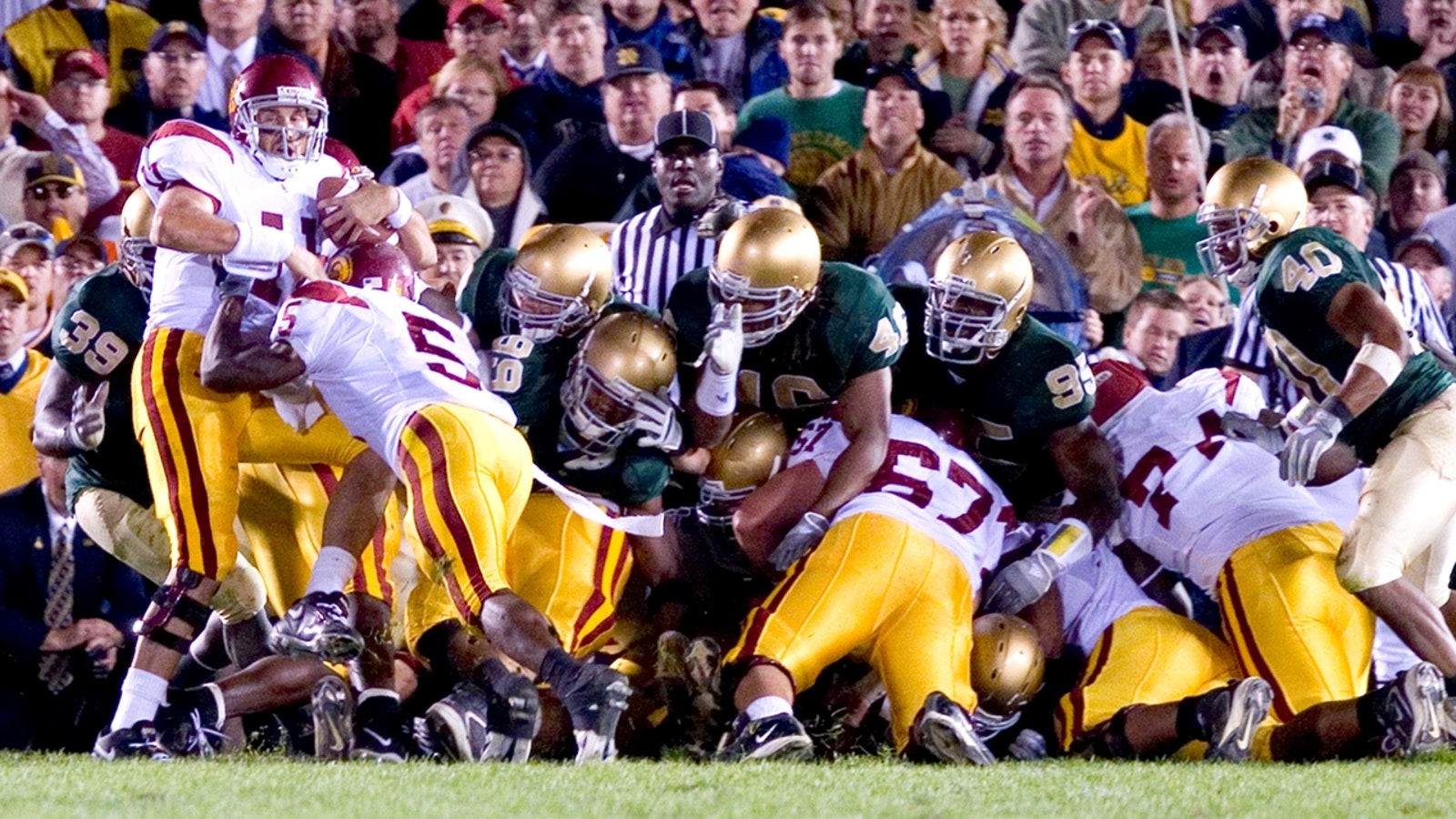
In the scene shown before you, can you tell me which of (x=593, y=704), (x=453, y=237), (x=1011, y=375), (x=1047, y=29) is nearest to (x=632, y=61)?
(x=453, y=237)

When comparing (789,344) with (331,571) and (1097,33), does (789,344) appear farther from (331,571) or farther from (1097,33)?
(1097,33)

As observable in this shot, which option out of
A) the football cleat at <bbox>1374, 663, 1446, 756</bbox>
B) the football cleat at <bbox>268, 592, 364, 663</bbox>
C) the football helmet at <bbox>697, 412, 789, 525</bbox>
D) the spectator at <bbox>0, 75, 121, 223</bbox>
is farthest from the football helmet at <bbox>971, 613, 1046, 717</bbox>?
the spectator at <bbox>0, 75, 121, 223</bbox>

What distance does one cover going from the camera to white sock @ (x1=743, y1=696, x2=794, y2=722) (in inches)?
198

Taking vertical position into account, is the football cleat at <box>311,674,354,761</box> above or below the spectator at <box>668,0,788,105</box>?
below

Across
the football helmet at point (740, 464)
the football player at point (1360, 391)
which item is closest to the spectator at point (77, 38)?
the football helmet at point (740, 464)

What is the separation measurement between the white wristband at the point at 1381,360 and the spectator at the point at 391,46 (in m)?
4.02

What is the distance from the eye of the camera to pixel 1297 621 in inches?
212

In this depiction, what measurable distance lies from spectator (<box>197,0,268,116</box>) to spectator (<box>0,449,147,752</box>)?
1930 millimetres

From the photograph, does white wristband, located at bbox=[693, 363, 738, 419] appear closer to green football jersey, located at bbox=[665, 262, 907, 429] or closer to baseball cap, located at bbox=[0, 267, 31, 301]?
green football jersey, located at bbox=[665, 262, 907, 429]

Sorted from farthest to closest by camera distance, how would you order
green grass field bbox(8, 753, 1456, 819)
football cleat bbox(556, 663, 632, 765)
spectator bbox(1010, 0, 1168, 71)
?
spectator bbox(1010, 0, 1168, 71) < football cleat bbox(556, 663, 632, 765) < green grass field bbox(8, 753, 1456, 819)

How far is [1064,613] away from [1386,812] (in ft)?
5.60

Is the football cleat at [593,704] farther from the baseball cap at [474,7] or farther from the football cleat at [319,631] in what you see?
the baseball cap at [474,7]

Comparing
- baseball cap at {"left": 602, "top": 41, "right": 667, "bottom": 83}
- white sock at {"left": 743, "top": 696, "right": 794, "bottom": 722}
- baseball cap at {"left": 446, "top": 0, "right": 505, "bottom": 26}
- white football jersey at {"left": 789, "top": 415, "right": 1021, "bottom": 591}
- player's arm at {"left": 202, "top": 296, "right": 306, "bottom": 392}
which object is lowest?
white sock at {"left": 743, "top": 696, "right": 794, "bottom": 722}

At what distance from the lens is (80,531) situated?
6449mm
